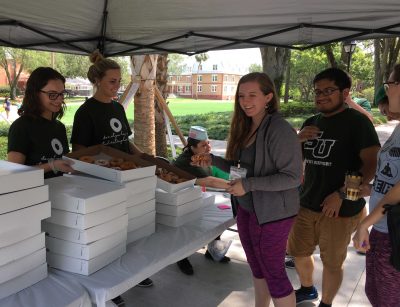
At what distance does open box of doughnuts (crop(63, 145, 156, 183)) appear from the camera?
6.05 ft

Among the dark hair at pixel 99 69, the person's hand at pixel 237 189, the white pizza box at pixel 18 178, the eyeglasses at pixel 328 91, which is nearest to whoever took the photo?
the white pizza box at pixel 18 178

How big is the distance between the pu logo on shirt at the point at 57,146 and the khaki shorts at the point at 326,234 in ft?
5.46

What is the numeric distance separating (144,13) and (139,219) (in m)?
1.83

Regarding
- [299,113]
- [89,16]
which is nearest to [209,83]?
[299,113]

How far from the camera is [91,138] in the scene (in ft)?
8.23

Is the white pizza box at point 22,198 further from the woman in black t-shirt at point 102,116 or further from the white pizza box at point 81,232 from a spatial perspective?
the woman in black t-shirt at point 102,116

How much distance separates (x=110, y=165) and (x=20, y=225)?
644mm

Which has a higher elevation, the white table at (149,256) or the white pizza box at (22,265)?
the white pizza box at (22,265)

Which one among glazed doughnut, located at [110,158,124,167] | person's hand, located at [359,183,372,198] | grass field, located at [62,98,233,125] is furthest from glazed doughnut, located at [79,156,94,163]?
grass field, located at [62,98,233,125]

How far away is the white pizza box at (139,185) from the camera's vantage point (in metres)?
1.86

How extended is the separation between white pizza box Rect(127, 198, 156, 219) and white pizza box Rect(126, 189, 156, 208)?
2 centimetres

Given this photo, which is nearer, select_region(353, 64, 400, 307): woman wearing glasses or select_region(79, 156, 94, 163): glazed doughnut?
select_region(353, 64, 400, 307): woman wearing glasses

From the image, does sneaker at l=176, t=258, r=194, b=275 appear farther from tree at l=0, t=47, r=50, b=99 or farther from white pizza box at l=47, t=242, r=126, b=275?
tree at l=0, t=47, r=50, b=99

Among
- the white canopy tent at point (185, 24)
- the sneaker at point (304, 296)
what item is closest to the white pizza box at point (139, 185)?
the white canopy tent at point (185, 24)
